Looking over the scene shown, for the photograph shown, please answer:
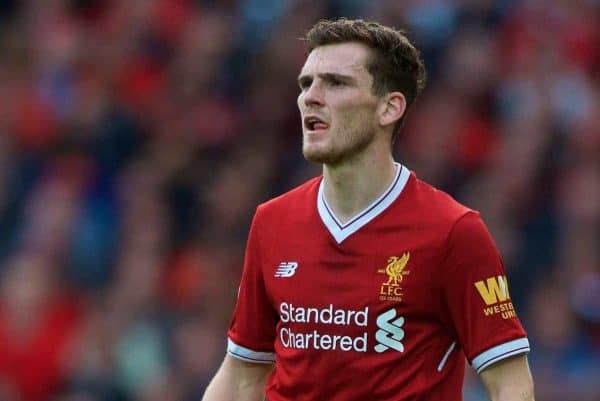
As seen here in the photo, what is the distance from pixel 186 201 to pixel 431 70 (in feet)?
6.18

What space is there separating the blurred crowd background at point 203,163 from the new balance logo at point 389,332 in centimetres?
396

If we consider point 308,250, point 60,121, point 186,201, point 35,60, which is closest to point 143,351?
point 186,201

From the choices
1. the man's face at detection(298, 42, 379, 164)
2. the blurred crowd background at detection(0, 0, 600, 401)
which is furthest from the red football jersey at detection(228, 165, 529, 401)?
the blurred crowd background at detection(0, 0, 600, 401)

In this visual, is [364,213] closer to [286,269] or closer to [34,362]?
[286,269]

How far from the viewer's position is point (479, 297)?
18.1 feet

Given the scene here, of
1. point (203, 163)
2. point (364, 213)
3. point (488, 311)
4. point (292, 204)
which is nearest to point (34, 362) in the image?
point (203, 163)

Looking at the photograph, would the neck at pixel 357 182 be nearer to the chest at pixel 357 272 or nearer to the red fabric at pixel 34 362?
the chest at pixel 357 272

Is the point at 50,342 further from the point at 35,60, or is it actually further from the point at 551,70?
the point at 551,70

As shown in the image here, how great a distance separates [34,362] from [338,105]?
4693 millimetres

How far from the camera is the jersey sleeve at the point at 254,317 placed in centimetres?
598

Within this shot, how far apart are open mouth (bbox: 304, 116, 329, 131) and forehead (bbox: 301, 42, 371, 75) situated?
6.5 inches

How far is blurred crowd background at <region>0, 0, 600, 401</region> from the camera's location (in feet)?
32.9

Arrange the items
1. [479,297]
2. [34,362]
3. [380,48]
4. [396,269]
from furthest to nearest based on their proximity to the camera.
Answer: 1. [34,362]
2. [380,48]
3. [396,269]
4. [479,297]

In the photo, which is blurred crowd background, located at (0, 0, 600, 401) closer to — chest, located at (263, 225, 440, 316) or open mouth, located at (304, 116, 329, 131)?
chest, located at (263, 225, 440, 316)
